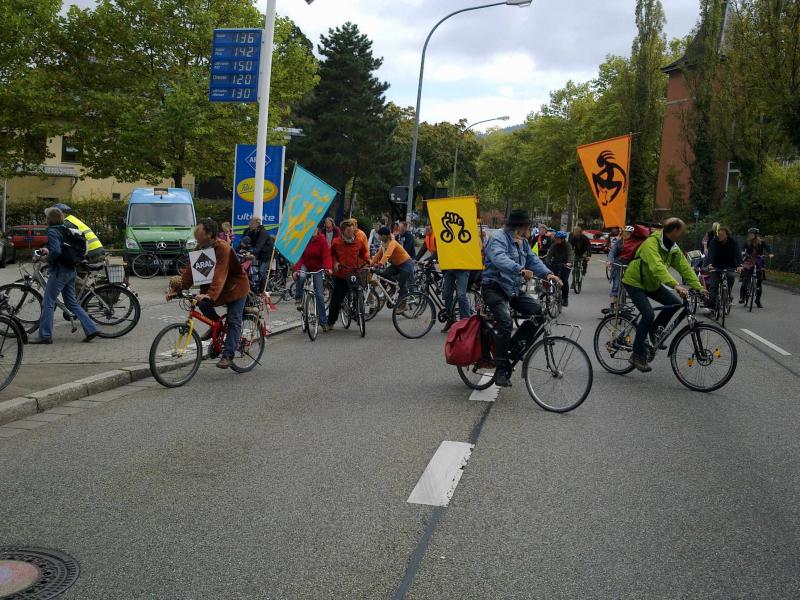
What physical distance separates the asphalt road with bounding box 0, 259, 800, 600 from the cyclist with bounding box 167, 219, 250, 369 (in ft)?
1.94

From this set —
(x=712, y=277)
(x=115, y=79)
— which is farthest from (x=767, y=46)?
(x=115, y=79)

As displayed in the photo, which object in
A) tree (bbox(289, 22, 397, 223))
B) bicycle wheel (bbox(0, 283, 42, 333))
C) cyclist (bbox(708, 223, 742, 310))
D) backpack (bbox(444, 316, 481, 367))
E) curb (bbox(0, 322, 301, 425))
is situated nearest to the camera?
curb (bbox(0, 322, 301, 425))

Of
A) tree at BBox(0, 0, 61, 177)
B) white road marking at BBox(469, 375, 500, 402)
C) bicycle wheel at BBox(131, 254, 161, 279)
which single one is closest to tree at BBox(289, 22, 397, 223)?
tree at BBox(0, 0, 61, 177)

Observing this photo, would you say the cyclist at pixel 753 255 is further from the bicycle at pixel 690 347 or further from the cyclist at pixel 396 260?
the bicycle at pixel 690 347

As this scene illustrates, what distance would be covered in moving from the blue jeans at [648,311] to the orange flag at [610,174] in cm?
473

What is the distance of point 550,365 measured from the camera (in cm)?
759

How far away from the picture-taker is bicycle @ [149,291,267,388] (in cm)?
834

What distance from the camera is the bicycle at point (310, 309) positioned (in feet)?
41.1

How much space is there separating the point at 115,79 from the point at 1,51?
14.2 feet

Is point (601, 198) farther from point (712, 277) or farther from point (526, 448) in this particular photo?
point (526, 448)

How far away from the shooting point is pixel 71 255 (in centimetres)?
1086

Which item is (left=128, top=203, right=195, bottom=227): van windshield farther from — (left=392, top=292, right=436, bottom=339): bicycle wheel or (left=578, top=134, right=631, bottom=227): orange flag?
(left=578, top=134, right=631, bottom=227): orange flag

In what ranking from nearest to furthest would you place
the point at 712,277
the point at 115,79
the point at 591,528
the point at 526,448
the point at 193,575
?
the point at 193,575 < the point at 591,528 < the point at 526,448 < the point at 712,277 < the point at 115,79

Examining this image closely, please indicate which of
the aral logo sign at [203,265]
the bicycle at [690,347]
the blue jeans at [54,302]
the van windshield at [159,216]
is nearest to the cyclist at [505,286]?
the bicycle at [690,347]
